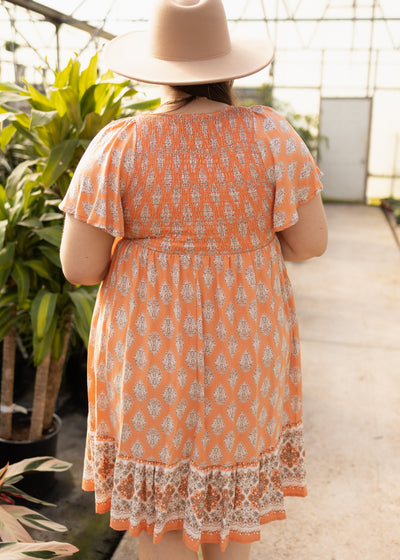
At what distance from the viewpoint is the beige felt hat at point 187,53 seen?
113cm

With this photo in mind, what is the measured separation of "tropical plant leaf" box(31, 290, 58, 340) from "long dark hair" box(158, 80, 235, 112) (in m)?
1.00

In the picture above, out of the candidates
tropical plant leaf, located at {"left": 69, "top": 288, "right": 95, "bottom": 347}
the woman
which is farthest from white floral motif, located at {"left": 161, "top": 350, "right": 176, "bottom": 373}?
tropical plant leaf, located at {"left": 69, "top": 288, "right": 95, "bottom": 347}

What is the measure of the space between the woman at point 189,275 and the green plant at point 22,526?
0.16 metres

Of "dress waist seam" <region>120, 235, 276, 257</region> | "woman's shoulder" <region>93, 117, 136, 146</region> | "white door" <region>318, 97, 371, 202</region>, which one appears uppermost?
"woman's shoulder" <region>93, 117, 136, 146</region>

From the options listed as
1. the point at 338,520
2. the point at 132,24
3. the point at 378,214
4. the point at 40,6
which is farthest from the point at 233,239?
the point at 378,214

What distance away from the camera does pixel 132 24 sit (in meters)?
8.84

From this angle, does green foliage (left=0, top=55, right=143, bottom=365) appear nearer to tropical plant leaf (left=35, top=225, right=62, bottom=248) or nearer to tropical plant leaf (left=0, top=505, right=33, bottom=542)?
tropical plant leaf (left=35, top=225, right=62, bottom=248)

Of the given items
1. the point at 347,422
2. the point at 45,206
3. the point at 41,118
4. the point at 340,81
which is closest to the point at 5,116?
the point at 41,118

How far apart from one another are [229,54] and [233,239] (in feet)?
1.23

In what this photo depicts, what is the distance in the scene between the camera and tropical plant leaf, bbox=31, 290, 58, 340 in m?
1.94

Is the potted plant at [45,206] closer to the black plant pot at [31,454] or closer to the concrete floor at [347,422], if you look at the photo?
the black plant pot at [31,454]

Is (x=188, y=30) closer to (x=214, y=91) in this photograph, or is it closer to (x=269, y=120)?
(x=214, y=91)

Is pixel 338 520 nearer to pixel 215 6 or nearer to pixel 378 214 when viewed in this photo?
pixel 215 6

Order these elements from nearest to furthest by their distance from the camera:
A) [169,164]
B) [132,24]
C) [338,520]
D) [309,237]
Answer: [169,164], [309,237], [338,520], [132,24]
